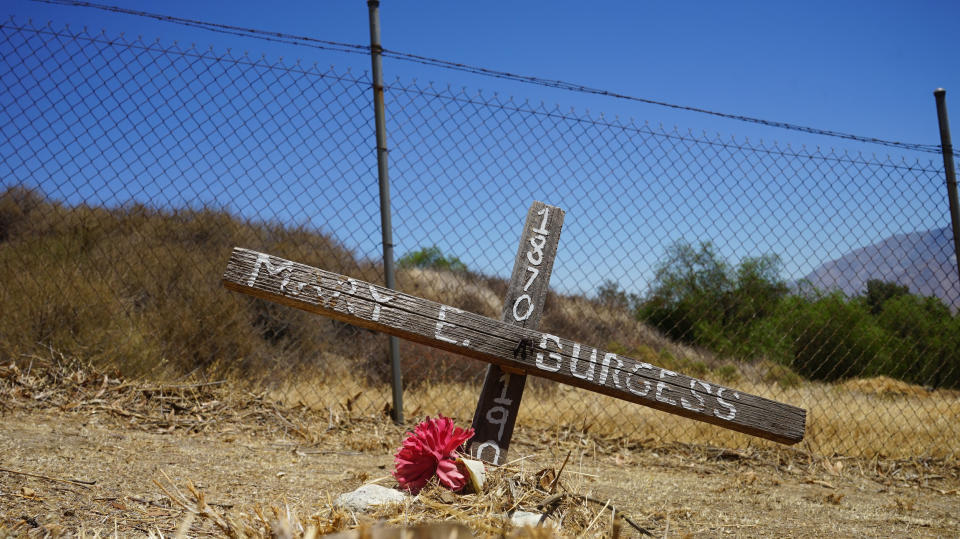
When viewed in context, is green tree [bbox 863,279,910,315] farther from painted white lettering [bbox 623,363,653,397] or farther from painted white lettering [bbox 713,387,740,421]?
painted white lettering [bbox 623,363,653,397]

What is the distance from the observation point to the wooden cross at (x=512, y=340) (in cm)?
216

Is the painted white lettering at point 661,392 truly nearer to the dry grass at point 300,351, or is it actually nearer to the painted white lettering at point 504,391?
the painted white lettering at point 504,391

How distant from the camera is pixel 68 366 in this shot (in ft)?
14.7

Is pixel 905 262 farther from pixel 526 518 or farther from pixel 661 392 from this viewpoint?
pixel 526 518

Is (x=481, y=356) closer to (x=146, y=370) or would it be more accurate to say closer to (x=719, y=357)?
(x=146, y=370)

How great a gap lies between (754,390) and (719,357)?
83cm

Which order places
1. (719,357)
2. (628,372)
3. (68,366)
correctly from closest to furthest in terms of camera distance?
1. (628,372)
2. (68,366)
3. (719,357)

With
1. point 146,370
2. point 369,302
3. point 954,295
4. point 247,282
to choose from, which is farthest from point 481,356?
point 954,295

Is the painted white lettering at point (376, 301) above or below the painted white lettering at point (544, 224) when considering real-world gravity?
below

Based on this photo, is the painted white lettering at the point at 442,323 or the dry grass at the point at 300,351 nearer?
the painted white lettering at the point at 442,323

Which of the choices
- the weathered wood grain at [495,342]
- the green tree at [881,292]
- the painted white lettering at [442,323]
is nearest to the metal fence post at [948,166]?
the green tree at [881,292]

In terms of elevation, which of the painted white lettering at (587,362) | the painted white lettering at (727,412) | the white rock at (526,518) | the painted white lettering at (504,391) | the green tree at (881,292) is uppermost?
the green tree at (881,292)

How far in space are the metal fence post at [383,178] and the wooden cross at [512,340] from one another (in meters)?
1.58

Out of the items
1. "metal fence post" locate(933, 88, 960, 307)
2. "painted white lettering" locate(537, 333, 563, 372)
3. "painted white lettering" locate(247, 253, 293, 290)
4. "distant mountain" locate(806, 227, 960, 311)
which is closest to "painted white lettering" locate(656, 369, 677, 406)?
"painted white lettering" locate(537, 333, 563, 372)
